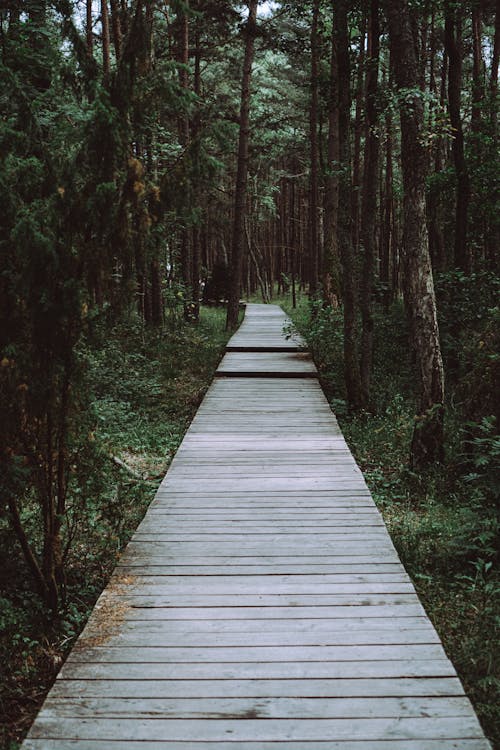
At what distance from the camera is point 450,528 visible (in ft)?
18.0

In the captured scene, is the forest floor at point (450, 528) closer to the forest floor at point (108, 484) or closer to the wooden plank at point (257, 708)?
the wooden plank at point (257, 708)

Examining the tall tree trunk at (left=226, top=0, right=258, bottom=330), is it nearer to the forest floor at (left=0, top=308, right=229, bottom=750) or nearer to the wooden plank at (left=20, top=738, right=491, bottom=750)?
the forest floor at (left=0, top=308, right=229, bottom=750)

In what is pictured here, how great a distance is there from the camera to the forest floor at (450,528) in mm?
3666

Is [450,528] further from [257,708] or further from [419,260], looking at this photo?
[257,708]

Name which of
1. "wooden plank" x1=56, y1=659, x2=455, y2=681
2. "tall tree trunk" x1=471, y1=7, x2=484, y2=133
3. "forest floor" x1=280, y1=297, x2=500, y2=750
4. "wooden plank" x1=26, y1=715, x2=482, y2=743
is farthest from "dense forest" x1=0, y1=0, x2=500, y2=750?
"wooden plank" x1=26, y1=715, x2=482, y2=743

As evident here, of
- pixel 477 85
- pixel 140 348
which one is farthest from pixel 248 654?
pixel 477 85

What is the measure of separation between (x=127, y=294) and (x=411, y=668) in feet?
7.87

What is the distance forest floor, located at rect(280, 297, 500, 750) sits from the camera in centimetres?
367

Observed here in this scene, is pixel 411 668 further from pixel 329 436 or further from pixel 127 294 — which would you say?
pixel 329 436

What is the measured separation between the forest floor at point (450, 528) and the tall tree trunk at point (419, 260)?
43cm

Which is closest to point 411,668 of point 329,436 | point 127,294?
point 127,294

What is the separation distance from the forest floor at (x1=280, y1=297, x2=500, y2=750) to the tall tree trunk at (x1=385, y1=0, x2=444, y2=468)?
1.42 ft

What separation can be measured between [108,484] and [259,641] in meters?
2.97

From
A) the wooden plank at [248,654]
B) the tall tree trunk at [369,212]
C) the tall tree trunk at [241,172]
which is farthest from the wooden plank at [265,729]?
the tall tree trunk at [241,172]
